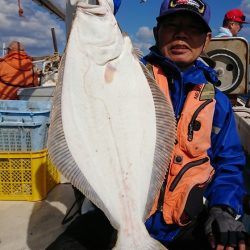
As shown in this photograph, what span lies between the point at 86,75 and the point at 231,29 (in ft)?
15.0

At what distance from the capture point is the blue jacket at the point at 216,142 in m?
2.21

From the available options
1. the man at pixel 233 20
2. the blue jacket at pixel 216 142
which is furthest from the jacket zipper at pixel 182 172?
the man at pixel 233 20

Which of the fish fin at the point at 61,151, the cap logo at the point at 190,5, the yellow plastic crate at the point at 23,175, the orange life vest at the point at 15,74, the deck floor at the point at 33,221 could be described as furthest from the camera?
the orange life vest at the point at 15,74

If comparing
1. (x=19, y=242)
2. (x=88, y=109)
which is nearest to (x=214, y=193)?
(x=88, y=109)

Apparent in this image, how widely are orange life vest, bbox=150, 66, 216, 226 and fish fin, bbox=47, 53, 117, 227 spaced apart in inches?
22.3

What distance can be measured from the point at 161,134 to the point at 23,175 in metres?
2.44

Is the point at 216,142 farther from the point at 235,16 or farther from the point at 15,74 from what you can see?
the point at 15,74

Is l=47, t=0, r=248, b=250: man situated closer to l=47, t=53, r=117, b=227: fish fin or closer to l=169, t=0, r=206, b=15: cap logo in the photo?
l=169, t=0, r=206, b=15: cap logo

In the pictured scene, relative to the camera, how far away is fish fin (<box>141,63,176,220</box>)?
→ 71.7 inches

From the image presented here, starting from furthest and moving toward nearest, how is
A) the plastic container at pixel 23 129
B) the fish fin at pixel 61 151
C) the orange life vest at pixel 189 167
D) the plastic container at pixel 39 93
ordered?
the plastic container at pixel 39 93
the plastic container at pixel 23 129
the orange life vest at pixel 189 167
the fish fin at pixel 61 151

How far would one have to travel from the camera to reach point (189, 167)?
2156 millimetres

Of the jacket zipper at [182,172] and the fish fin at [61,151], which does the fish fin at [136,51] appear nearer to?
the fish fin at [61,151]

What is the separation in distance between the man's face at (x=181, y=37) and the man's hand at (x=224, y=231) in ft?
3.15

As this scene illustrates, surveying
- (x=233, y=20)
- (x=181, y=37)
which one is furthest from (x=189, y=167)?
(x=233, y=20)
